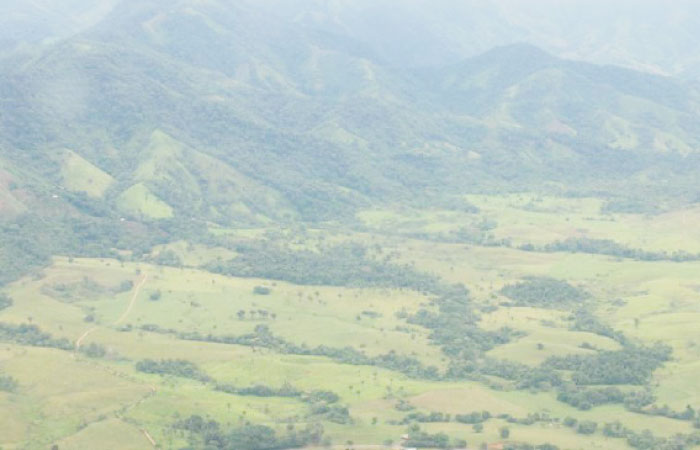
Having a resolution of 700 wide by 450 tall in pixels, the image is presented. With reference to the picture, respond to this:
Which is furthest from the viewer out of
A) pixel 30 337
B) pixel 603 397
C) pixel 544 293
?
pixel 544 293

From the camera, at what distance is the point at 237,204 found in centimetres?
19875

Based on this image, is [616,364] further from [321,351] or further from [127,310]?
A: [127,310]

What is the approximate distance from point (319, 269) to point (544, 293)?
106ft

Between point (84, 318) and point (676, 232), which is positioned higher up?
point (676, 232)

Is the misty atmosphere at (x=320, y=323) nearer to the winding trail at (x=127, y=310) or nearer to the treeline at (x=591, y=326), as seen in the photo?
the winding trail at (x=127, y=310)

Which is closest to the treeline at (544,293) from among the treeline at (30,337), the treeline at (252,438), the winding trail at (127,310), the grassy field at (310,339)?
the grassy field at (310,339)

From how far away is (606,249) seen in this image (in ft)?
571

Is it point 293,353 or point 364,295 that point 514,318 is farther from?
point 293,353

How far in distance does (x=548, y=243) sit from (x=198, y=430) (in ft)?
308

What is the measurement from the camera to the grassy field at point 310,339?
101875 millimetres

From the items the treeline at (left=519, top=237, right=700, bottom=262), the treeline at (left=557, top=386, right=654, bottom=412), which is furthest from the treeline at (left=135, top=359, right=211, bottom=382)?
the treeline at (left=519, top=237, right=700, bottom=262)

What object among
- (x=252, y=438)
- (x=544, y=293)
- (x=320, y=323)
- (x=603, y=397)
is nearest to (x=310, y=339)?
(x=320, y=323)

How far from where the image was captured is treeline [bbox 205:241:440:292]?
15600cm

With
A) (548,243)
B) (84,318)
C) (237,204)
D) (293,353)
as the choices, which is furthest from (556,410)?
(237,204)
